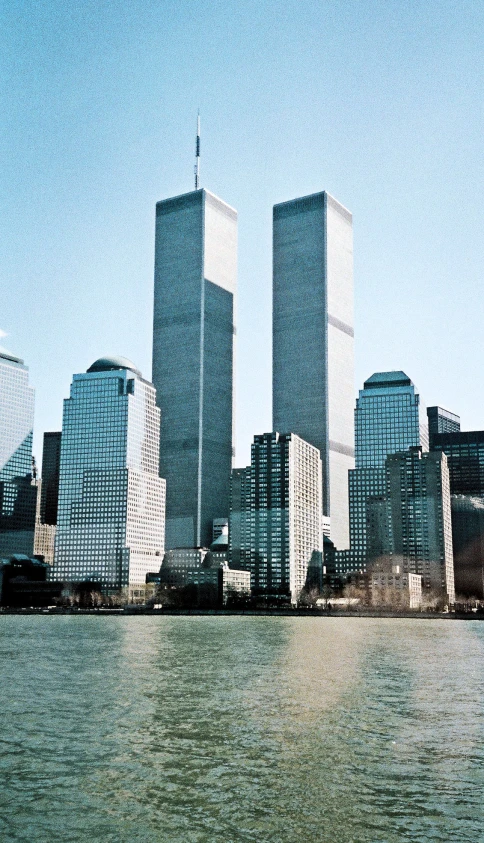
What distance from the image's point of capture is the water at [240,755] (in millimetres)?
34500

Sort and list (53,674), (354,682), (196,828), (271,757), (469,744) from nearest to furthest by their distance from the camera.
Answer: (196,828) < (271,757) < (469,744) < (354,682) < (53,674)

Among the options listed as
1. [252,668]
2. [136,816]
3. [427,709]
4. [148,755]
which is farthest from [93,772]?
[252,668]

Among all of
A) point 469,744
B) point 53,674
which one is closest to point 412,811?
point 469,744

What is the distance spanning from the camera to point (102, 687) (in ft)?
240

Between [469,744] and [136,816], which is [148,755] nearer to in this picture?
[136,816]

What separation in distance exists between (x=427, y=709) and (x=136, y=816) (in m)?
32.3

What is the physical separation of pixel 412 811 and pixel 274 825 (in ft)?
19.0

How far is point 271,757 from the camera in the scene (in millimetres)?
45594

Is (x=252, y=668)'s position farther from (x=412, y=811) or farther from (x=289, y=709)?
(x=412, y=811)

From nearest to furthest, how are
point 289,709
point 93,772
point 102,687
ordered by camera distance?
point 93,772
point 289,709
point 102,687

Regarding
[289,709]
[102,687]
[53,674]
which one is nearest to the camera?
[289,709]

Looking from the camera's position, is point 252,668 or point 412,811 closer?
point 412,811

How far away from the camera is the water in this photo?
34.5 m

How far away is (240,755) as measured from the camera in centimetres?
4594
